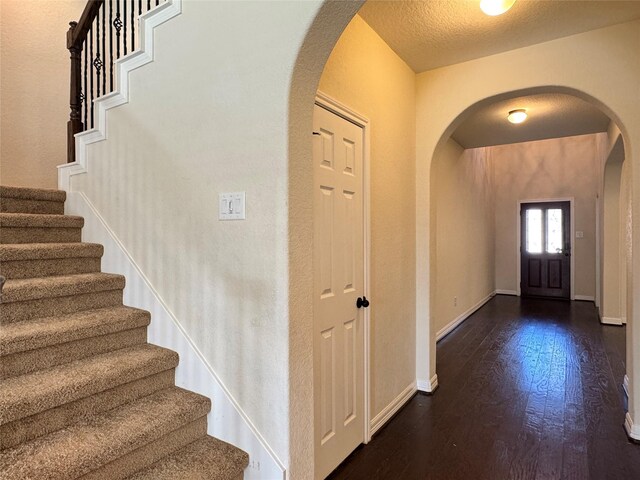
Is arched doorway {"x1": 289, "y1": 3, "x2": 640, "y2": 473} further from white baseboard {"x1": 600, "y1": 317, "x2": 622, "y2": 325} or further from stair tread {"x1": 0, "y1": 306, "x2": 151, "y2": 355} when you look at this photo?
white baseboard {"x1": 600, "y1": 317, "x2": 622, "y2": 325}

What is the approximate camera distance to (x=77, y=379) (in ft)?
5.04

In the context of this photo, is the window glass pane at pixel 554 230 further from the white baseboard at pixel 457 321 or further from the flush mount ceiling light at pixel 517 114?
the flush mount ceiling light at pixel 517 114

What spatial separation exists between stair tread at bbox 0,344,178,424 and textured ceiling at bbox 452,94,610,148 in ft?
10.5

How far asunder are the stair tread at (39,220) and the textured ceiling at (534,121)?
330cm

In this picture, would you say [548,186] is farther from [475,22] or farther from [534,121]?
[475,22]

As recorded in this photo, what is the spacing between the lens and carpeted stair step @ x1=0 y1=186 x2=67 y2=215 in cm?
233

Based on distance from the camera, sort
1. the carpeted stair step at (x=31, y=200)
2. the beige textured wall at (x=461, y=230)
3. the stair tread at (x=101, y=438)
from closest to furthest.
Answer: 1. the stair tread at (x=101, y=438)
2. the carpeted stair step at (x=31, y=200)
3. the beige textured wall at (x=461, y=230)

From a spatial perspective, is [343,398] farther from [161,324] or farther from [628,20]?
[628,20]

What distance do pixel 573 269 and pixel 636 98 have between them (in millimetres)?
6015

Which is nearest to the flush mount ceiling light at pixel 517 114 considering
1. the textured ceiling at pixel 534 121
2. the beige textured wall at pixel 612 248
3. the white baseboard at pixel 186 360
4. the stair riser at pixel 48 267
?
the textured ceiling at pixel 534 121

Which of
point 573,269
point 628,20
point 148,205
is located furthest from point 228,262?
point 573,269

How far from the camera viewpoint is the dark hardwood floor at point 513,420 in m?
2.09

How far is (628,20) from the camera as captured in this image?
2371 mm

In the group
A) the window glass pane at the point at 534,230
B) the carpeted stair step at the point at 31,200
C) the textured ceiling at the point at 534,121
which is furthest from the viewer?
the window glass pane at the point at 534,230
